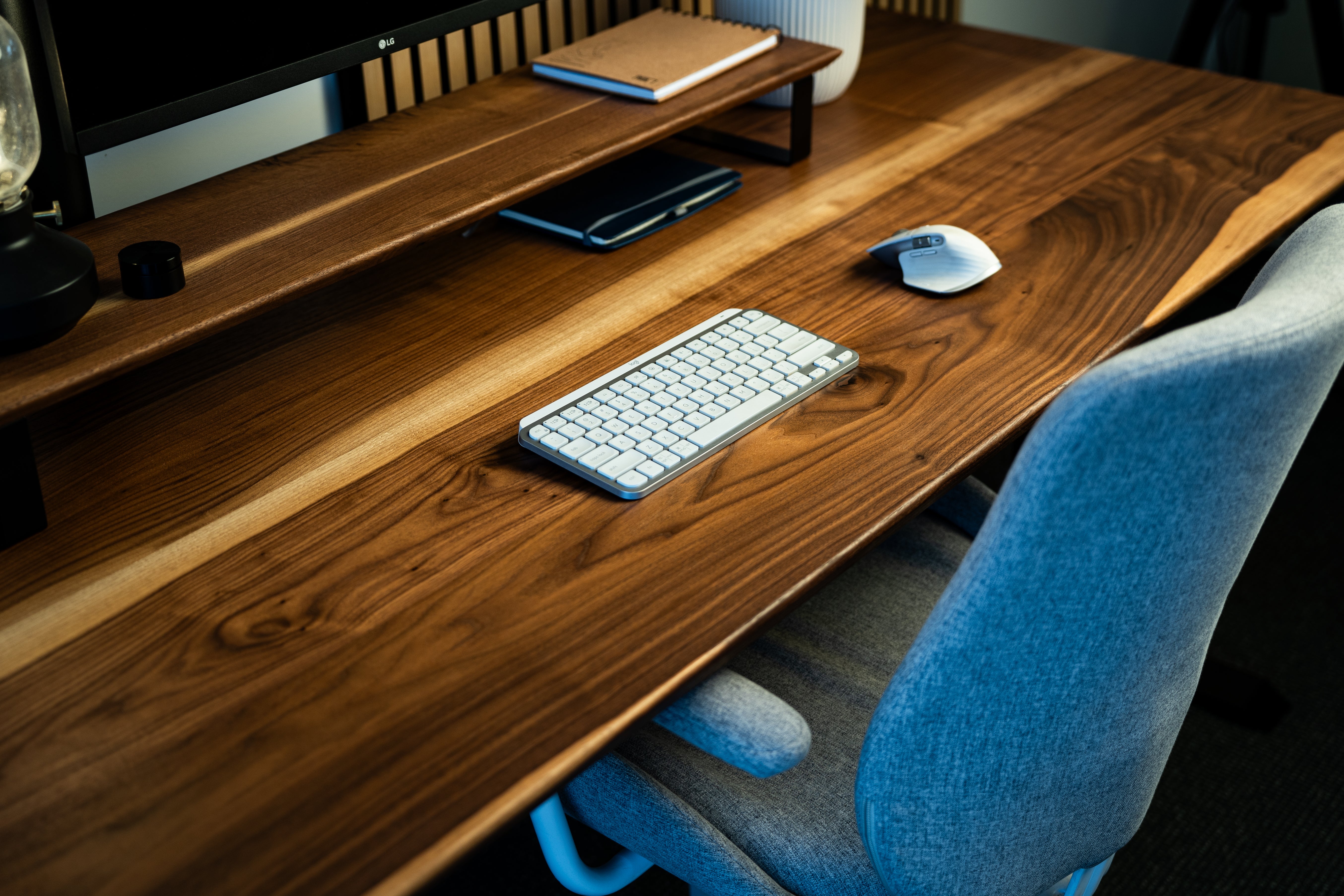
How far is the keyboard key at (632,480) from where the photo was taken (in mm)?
837

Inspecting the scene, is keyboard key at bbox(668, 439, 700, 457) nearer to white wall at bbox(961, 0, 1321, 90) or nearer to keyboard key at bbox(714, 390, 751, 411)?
keyboard key at bbox(714, 390, 751, 411)

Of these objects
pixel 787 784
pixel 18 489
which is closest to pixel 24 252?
pixel 18 489

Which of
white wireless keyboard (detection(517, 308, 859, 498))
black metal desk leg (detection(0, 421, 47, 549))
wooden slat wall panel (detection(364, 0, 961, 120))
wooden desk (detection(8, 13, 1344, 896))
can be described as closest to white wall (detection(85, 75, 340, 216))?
wooden slat wall panel (detection(364, 0, 961, 120))

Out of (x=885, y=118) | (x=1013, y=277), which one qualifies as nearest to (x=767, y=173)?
(x=885, y=118)

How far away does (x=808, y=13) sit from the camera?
4.69 feet

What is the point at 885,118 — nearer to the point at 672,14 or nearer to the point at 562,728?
the point at 672,14

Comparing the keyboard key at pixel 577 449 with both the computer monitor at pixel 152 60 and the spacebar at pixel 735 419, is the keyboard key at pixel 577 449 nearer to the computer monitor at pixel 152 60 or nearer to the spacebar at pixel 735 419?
the spacebar at pixel 735 419

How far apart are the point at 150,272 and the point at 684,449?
1.38ft

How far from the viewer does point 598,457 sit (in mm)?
858

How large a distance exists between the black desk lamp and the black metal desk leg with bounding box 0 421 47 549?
0.21 ft

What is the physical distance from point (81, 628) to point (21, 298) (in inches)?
9.0

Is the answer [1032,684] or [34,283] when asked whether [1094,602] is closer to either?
[1032,684]

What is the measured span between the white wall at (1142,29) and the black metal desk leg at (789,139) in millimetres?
1395

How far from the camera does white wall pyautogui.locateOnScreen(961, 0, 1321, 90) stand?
2.65m
